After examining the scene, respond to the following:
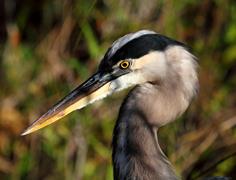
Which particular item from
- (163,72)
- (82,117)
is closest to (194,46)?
(82,117)

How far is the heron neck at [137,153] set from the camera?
10.3 feet

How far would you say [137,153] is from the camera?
10.4ft

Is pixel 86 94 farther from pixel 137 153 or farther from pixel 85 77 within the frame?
pixel 85 77

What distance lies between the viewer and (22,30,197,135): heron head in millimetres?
3170

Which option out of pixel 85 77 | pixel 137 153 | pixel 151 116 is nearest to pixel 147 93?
pixel 151 116

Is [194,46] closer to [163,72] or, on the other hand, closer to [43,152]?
[43,152]

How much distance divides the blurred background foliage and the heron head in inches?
50.2

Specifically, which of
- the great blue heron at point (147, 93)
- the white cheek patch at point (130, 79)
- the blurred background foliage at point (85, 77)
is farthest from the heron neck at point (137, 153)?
the blurred background foliage at point (85, 77)

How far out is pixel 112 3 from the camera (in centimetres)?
507

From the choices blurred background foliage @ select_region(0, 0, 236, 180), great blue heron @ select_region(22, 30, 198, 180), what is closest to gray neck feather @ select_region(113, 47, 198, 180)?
great blue heron @ select_region(22, 30, 198, 180)

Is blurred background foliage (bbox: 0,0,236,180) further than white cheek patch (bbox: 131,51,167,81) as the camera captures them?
Yes

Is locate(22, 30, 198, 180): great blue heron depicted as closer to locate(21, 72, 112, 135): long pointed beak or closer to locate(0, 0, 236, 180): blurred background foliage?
locate(21, 72, 112, 135): long pointed beak

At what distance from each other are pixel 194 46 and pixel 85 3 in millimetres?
931

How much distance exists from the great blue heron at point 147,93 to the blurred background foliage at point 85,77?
133cm
